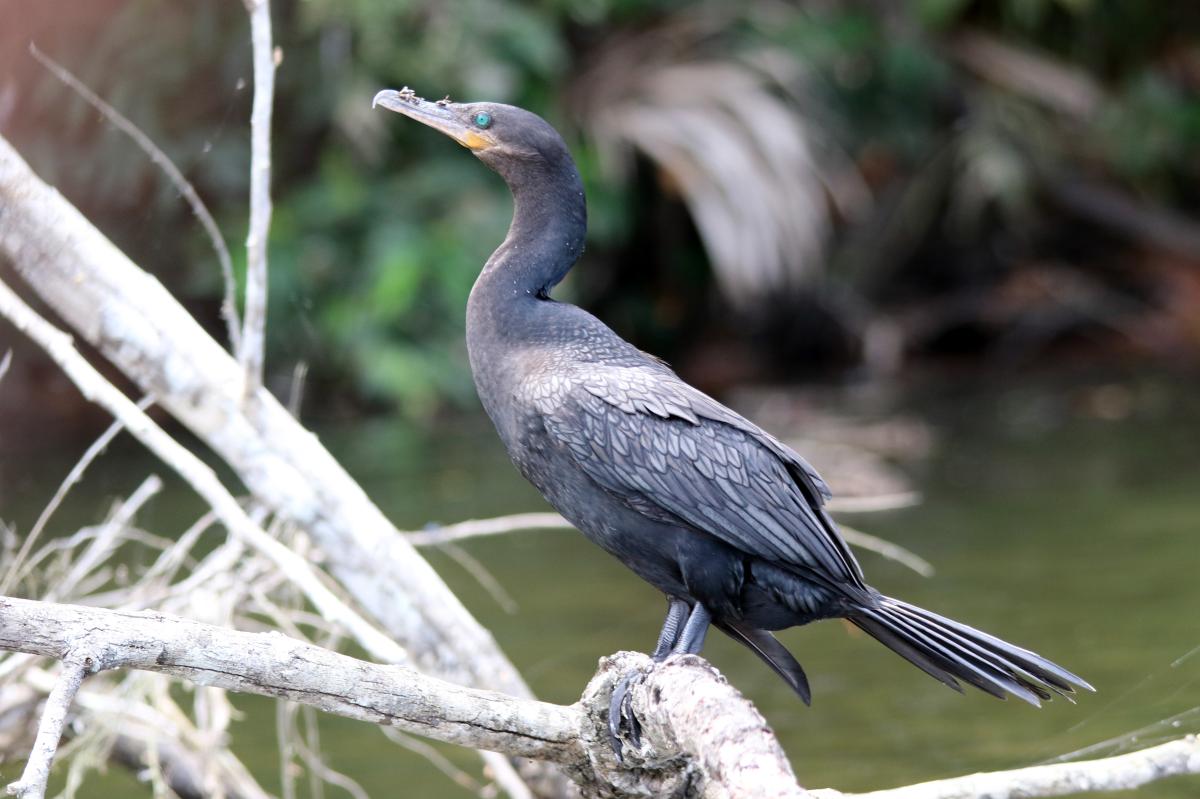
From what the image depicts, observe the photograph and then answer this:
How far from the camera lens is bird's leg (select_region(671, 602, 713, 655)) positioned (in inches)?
108

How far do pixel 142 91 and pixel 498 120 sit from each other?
15.8ft

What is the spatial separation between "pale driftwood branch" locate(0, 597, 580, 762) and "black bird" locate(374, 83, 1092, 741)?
1.74 feet

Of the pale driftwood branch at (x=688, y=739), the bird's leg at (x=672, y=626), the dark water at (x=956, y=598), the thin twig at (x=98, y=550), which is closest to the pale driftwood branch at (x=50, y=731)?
the pale driftwood branch at (x=688, y=739)

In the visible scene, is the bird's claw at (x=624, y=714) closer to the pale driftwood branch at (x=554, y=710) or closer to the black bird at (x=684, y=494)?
the pale driftwood branch at (x=554, y=710)

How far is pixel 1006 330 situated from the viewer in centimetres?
1198

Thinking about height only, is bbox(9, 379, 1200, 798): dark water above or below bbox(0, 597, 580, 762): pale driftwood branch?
above

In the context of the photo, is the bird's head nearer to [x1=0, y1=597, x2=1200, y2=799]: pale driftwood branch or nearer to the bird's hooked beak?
the bird's hooked beak

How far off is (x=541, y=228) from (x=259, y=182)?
60cm

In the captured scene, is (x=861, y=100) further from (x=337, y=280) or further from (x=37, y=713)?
(x=37, y=713)

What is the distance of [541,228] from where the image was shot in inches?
121

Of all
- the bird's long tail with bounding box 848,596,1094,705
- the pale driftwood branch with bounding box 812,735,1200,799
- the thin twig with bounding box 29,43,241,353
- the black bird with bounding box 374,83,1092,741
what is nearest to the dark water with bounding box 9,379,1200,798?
the bird's long tail with bounding box 848,596,1094,705

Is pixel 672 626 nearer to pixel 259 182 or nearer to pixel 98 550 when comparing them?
pixel 259 182

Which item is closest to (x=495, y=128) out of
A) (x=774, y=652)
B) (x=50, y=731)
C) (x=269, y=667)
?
(x=774, y=652)

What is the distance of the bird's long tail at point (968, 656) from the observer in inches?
103
